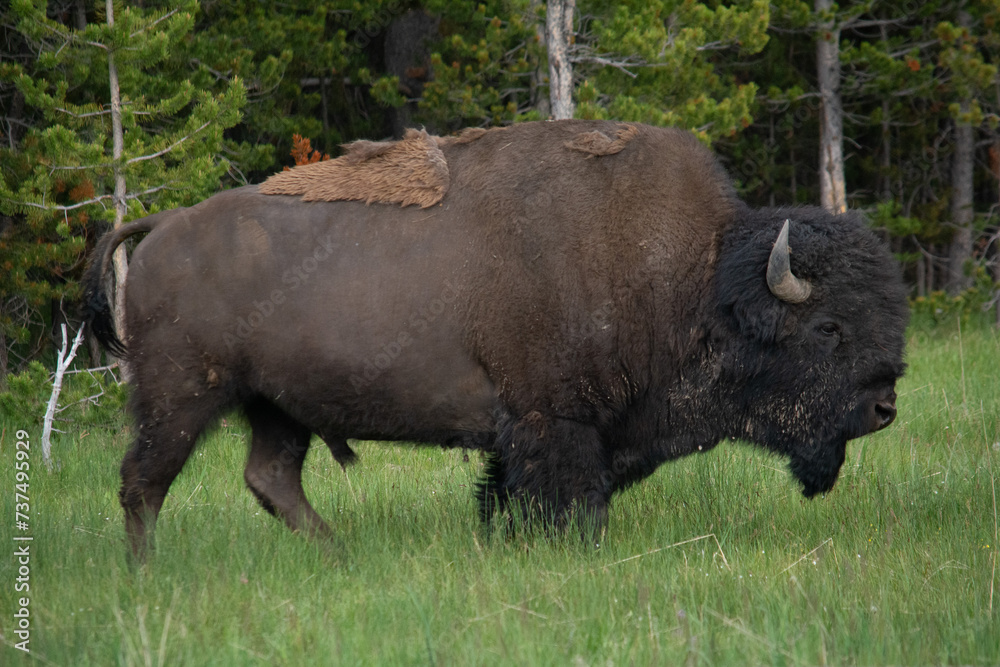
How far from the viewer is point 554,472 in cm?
465

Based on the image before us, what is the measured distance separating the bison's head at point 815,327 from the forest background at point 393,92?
13.6 ft

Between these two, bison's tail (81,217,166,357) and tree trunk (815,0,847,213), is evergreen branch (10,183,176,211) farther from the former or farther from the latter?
tree trunk (815,0,847,213)

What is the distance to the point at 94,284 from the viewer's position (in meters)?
5.14

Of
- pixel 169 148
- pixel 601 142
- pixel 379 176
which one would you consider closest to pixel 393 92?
pixel 169 148

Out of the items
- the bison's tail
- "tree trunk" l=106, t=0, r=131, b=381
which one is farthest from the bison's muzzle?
"tree trunk" l=106, t=0, r=131, b=381

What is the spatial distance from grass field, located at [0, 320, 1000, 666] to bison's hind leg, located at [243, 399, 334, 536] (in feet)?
0.56

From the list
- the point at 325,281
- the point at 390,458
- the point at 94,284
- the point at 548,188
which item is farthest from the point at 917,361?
the point at 94,284

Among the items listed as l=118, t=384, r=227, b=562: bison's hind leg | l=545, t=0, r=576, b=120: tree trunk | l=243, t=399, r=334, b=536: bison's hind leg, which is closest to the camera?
l=118, t=384, r=227, b=562: bison's hind leg

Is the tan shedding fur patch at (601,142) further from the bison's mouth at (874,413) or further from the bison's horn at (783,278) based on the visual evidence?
the bison's mouth at (874,413)

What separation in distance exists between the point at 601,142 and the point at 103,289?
8.85 ft

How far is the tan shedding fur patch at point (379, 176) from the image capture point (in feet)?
16.3

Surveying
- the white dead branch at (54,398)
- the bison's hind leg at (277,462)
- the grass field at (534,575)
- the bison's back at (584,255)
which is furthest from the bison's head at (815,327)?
the white dead branch at (54,398)

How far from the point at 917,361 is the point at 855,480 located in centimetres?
456

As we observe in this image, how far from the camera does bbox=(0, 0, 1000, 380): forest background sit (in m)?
7.75
